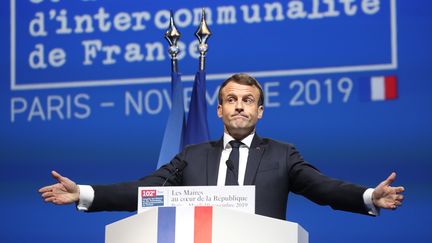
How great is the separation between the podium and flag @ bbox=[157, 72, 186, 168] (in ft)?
6.19

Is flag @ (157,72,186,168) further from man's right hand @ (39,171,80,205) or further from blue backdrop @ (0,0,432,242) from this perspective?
man's right hand @ (39,171,80,205)

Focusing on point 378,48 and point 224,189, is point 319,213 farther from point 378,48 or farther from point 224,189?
point 224,189

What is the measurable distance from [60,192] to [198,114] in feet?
5.57

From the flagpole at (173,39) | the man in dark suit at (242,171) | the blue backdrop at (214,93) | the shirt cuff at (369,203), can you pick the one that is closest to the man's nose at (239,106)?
the man in dark suit at (242,171)

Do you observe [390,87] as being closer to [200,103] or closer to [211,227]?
[200,103]

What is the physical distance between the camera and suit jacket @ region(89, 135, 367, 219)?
339cm

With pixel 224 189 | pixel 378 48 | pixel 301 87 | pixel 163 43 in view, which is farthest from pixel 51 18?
pixel 224 189

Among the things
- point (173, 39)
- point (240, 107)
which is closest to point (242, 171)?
point (240, 107)

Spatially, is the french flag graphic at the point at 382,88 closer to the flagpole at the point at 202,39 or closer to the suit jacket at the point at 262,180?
the flagpole at the point at 202,39

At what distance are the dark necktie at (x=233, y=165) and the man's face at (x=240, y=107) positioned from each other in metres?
0.05

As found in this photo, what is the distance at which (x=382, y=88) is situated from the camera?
4871 mm

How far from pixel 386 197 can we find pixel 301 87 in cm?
203

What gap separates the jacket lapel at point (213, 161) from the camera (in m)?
3.51

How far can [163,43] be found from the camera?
17.3 feet
